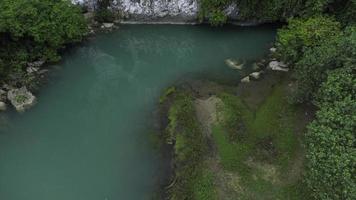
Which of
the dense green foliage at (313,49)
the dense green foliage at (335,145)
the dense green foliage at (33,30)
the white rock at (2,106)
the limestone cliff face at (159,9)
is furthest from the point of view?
the limestone cliff face at (159,9)

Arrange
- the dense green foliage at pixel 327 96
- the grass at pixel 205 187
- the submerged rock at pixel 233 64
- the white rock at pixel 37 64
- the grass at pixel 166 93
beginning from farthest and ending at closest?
1. the submerged rock at pixel 233 64
2. the white rock at pixel 37 64
3. the grass at pixel 166 93
4. the grass at pixel 205 187
5. the dense green foliage at pixel 327 96

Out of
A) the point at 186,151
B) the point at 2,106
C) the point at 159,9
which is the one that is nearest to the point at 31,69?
the point at 2,106

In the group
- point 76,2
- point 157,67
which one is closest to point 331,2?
point 157,67

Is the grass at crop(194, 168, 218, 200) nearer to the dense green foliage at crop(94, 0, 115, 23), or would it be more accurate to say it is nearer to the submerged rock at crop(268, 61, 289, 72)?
the submerged rock at crop(268, 61, 289, 72)

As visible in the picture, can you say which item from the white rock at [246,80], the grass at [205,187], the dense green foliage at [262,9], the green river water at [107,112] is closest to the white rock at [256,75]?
the white rock at [246,80]

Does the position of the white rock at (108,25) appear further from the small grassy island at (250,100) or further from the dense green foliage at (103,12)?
the dense green foliage at (103,12)

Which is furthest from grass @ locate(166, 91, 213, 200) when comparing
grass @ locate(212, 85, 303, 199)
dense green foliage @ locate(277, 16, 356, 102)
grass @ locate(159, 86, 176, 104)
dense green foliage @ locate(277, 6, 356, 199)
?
dense green foliage @ locate(277, 16, 356, 102)

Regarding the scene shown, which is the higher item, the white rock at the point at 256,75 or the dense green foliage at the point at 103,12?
the dense green foliage at the point at 103,12
